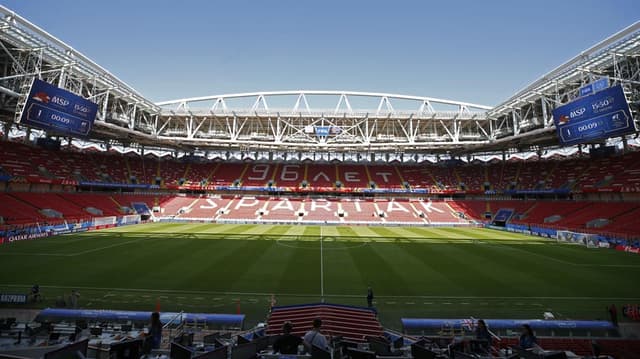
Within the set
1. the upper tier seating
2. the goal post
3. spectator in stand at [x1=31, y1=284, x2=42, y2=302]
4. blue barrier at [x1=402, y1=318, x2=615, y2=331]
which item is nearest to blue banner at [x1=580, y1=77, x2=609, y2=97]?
the goal post

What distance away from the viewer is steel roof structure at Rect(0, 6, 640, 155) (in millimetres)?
22594

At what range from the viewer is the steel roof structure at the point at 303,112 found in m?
22.6

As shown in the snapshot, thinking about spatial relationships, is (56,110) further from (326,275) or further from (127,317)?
(326,275)

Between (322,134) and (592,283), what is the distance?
106ft

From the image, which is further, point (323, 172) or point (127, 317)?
point (323, 172)

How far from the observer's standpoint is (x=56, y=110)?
23203 mm

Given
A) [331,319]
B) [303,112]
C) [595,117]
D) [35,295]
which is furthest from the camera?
[303,112]

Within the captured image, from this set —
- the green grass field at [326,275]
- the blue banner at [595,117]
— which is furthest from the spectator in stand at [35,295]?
the blue banner at [595,117]

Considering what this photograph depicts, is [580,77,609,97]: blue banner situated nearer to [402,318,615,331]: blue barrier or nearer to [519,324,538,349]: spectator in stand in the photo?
[402,318,615,331]: blue barrier

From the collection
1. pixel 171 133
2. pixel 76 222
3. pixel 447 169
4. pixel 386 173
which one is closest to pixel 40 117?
pixel 76 222

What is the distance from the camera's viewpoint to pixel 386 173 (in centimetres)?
5769

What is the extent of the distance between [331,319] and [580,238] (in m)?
32.3

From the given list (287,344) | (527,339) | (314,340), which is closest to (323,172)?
(527,339)

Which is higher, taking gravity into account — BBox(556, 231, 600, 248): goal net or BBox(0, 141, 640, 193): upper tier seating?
BBox(0, 141, 640, 193): upper tier seating
